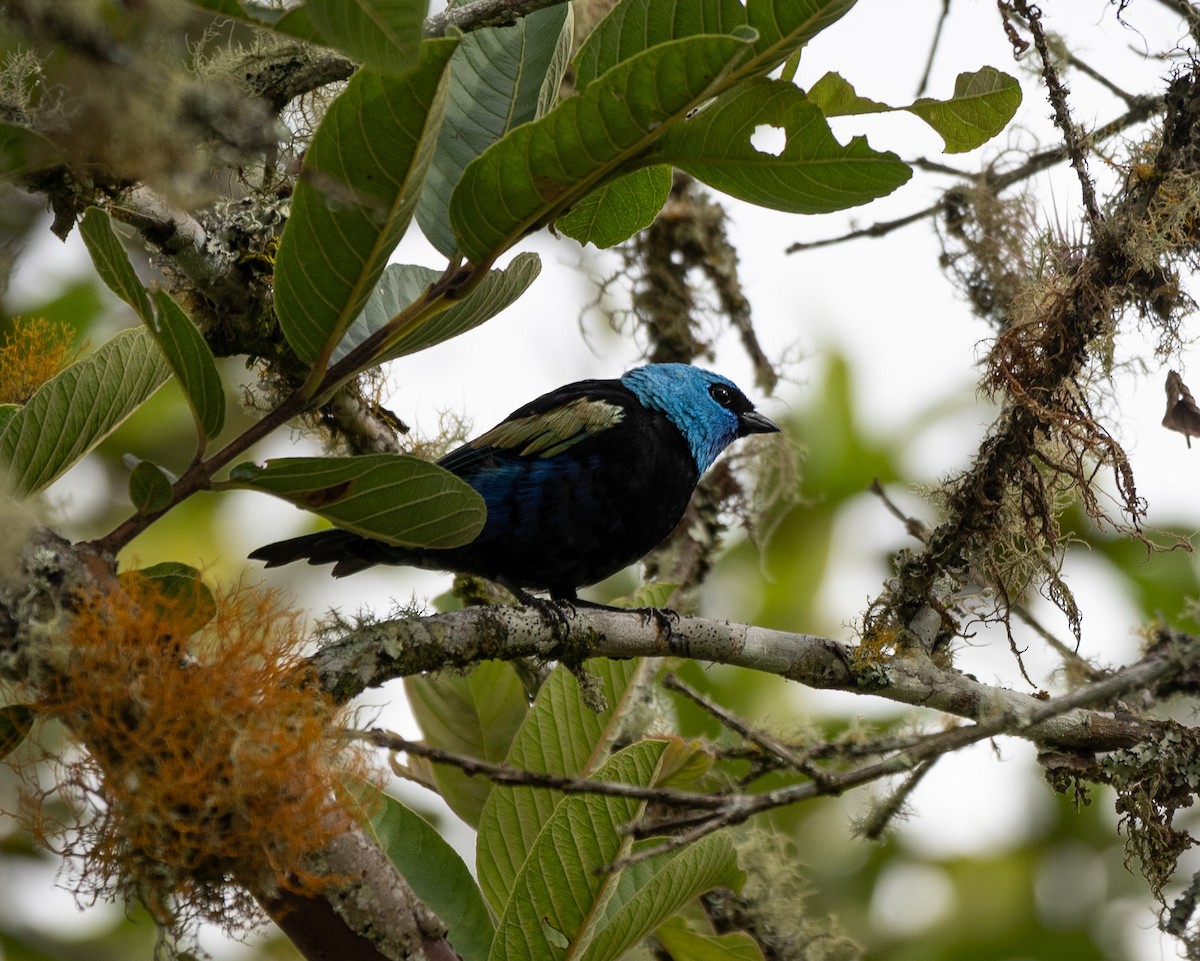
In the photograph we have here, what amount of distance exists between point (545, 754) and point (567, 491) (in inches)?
41.8

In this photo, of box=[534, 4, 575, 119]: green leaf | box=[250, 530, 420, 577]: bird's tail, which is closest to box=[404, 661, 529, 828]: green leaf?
box=[250, 530, 420, 577]: bird's tail

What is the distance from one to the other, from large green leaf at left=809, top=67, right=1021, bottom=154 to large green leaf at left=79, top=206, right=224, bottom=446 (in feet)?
3.81

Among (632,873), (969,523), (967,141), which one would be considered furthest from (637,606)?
(967,141)

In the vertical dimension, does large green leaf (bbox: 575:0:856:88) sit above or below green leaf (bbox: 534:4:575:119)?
below

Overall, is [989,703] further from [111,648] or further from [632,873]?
A: [111,648]

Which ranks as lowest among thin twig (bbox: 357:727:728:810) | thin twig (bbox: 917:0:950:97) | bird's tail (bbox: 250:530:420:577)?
thin twig (bbox: 357:727:728:810)

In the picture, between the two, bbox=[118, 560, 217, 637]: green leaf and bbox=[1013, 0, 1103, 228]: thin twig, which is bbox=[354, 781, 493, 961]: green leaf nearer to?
bbox=[118, 560, 217, 637]: green leaf

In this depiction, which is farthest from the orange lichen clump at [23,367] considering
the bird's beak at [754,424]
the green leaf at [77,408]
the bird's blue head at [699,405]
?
the bird's beak at [754,424]

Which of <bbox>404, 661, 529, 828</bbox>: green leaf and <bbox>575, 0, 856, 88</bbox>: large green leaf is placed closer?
<bbox>575, 0, 856, 88</bbox>: large green leaf

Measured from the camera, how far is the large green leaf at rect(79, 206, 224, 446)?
1.90m

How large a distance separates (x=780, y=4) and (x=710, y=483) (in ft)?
9.75

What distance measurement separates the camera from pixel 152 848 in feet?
5.77

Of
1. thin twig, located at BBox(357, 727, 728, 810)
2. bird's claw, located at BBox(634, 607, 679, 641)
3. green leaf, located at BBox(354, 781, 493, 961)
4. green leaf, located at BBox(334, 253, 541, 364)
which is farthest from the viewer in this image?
bird's claw, located at BBox(634, 607, 679, 641)

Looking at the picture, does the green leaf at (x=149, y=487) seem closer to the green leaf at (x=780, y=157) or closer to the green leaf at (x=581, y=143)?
the green leaf at (x=581, y=143)
